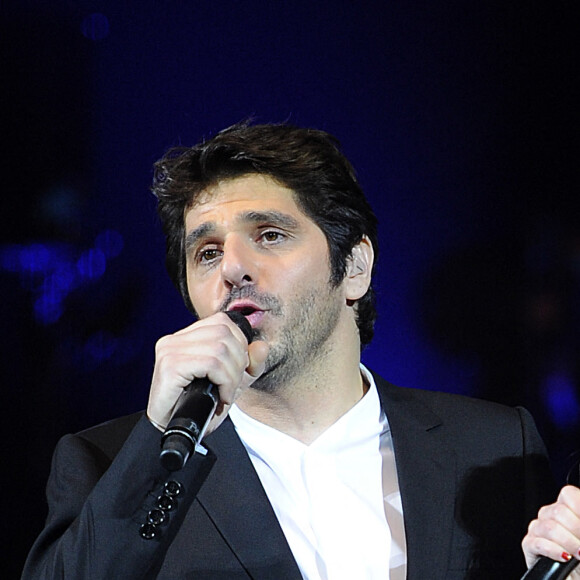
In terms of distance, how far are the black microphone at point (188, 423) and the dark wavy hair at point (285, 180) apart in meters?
0.74

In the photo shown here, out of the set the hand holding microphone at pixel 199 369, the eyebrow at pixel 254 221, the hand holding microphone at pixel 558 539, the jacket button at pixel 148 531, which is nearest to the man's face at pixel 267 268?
the eyebrow at pixel 254 221

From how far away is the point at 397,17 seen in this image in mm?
2447

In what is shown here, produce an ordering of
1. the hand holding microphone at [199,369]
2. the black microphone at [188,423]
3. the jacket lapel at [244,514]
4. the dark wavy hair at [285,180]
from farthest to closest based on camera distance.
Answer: the dark wavy hair at [285,180], the jacket lapel at [244,514], the hand holding microphone at [199,369], the black microphone at [188,423]

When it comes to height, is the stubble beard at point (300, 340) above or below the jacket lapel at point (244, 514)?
above

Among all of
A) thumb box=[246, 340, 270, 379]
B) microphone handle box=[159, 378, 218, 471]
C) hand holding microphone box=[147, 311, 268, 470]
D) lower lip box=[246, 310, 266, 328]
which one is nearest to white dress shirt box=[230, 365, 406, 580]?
lower lip box=[246, 310, 266, 328]

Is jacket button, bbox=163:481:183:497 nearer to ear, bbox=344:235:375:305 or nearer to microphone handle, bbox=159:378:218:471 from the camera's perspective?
microphone handle, bbox=159:378:218:471

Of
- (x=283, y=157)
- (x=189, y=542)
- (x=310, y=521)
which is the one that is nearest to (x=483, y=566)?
(x=310, y=521)

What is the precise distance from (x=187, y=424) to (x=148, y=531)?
0.35 meters

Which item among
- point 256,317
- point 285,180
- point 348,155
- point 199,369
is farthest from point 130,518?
point 348,155

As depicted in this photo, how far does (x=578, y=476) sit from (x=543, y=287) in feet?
1.73

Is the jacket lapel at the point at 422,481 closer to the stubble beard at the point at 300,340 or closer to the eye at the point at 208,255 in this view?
the stubble beard at the point at 300,340

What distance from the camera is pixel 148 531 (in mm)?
1346

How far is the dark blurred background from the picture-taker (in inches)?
85.7

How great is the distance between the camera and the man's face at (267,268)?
66.8 inches
